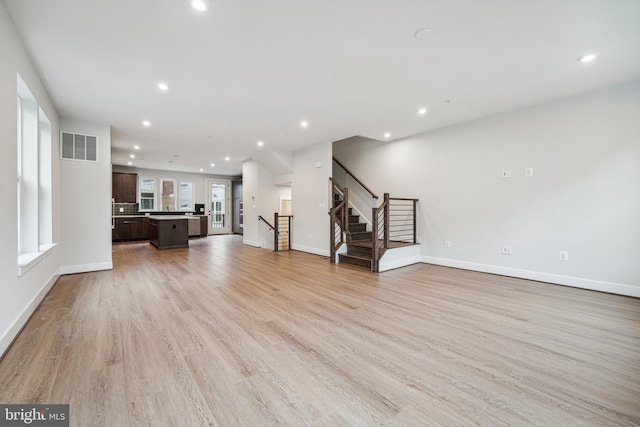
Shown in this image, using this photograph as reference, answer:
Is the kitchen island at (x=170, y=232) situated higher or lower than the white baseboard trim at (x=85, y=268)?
higher

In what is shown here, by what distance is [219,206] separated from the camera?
40.4ft

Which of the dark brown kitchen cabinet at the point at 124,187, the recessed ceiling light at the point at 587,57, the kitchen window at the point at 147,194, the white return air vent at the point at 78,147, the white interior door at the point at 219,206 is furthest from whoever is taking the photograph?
the white interior door at the point at 219,206

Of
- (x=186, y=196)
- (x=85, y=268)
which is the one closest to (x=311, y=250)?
(x=85, y=268)

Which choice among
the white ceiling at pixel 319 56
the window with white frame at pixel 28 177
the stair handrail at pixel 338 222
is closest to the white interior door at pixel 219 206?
the white ceiling at pixel 319 56

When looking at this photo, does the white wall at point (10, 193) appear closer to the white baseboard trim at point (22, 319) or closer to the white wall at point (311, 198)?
the white baseboard trim at point (22, 319)

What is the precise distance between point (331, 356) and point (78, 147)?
554 centimetres

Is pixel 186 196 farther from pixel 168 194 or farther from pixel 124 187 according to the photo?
pixel 124 187

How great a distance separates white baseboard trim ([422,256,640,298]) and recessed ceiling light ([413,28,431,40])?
393cm

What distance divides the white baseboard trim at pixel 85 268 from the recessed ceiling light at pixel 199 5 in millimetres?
4897

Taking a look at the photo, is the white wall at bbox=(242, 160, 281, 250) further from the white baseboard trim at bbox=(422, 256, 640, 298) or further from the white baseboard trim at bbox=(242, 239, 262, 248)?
the white baseboard trim at bbox=(422, 256, 640, 298)

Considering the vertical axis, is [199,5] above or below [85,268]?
above

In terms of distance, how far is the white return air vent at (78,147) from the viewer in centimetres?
456

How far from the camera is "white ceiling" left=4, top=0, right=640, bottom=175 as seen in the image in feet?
7.11

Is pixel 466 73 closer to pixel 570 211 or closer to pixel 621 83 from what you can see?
pixel 621 83
